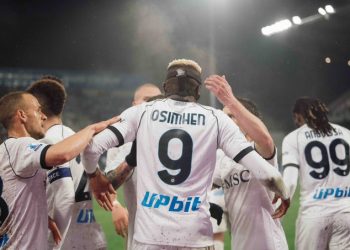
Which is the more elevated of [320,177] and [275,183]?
[320,177]

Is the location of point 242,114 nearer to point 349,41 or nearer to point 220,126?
point 220,126

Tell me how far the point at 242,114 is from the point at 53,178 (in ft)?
5.78

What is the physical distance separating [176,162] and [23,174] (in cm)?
115

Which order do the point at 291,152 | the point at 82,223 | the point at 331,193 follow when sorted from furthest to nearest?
1. the point at 291,152
2. the point at 331,193
3. the point at 82,223

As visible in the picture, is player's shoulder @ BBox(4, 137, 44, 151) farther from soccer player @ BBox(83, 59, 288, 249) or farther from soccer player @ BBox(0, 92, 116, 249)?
soccer player @ BBox(83, 59, 288, 249)

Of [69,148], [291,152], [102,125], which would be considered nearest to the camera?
[69,148]

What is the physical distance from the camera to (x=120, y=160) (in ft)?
15.2

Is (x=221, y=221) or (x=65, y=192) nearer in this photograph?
(x=65, y=192)

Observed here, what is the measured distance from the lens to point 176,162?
361 centimetres

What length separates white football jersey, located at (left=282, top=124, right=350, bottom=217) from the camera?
5.68 metres

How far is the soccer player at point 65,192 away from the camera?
4.50m

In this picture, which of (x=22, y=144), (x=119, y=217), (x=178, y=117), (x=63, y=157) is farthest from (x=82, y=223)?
(x=178, y=117)

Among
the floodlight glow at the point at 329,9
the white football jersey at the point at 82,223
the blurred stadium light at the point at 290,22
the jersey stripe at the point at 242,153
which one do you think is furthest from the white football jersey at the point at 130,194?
the blurred stadium light at the point at 290,22

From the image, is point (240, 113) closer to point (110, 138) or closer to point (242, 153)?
point (242, 153)
